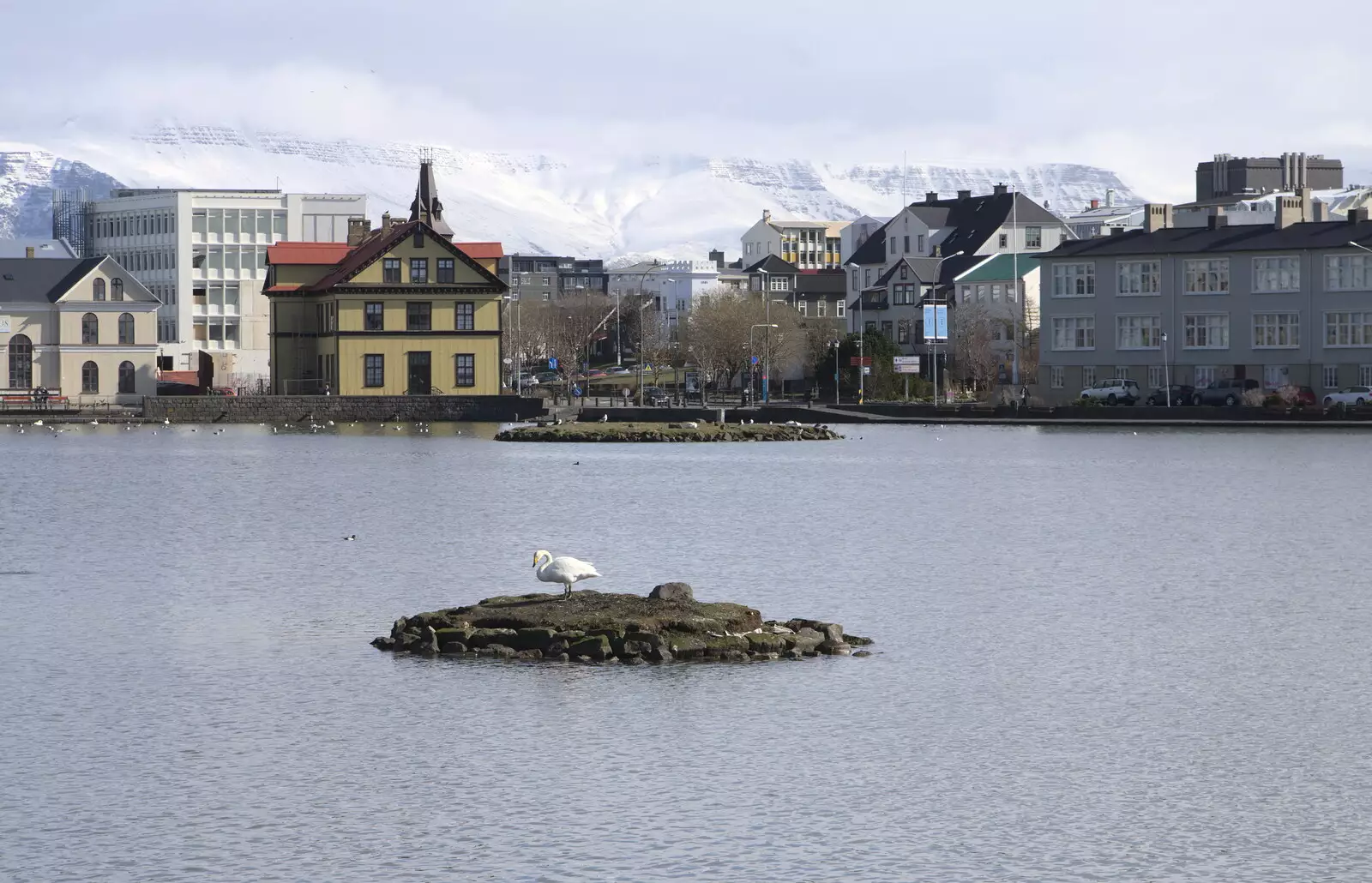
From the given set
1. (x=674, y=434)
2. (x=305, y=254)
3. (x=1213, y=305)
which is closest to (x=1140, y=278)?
(x=1213, y=305)

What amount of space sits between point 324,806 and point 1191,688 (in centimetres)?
1073

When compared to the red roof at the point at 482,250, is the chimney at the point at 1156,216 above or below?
above

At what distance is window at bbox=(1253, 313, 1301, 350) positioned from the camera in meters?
110

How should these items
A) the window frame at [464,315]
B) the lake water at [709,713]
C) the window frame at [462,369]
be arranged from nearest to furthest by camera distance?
the lake water at [709,713]
the window frame at [464,315]
the window frame at [462,369]

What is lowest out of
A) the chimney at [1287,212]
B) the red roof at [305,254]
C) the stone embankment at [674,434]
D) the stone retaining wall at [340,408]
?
the stone embankment at [674,434]

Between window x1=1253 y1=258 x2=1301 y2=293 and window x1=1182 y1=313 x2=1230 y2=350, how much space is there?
2560 millimetres

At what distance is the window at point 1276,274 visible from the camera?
111m

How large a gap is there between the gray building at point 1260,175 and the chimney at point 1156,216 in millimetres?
50635

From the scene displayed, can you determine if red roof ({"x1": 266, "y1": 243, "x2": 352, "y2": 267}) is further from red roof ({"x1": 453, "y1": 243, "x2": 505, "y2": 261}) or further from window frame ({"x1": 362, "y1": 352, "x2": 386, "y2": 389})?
window frame ({"x1": 362, "y1": 352, "x2": 386, "y2": 389})

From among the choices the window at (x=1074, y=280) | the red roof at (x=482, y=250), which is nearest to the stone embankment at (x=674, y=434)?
the window at (x=1074, y=280)

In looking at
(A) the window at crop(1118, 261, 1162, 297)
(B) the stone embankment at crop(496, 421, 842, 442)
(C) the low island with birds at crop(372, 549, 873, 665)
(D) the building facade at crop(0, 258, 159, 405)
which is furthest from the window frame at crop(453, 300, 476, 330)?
(C) the low island with birds at crop(372, 549, 873, 665)

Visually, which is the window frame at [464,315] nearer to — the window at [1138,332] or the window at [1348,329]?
the window at [1138,332]

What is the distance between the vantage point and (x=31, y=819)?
1759 centimetres

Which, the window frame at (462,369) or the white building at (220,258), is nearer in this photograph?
the window frame at (462,369)
